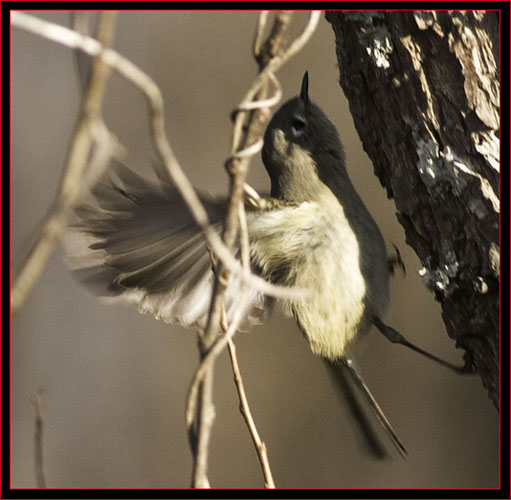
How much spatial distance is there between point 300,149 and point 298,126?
71mm

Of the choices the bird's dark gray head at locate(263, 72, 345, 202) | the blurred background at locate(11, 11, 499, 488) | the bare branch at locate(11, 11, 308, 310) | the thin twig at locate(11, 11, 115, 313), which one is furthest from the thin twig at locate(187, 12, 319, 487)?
the blurred background at locate(11, 11, 499, 488)

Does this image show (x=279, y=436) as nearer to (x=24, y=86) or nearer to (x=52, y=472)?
(x=52, y=472)

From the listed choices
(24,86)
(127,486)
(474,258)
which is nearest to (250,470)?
(127,486)

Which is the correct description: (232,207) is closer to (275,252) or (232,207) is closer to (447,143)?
(447,143)

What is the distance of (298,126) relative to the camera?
1.96m

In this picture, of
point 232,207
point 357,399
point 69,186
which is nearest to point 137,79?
point 69,186

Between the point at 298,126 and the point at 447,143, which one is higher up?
the point at 298,126

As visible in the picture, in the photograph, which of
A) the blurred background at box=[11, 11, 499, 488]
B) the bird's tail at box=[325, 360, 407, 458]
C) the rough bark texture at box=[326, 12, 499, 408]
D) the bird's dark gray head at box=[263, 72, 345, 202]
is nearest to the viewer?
the rough bark texture at box=[326, 12, 499, 408]

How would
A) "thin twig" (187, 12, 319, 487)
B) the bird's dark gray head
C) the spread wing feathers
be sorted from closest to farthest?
"thin twig" (187, 12, 319, 487)
the spread wing feathers
the bird's dark gray head

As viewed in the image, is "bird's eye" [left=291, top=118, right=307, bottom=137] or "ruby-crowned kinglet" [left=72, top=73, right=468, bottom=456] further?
"bird's eye" [left=291, top=118, right=307, bottom=137]

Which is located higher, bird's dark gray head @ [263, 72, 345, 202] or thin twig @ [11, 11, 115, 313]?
bird's dark gray head @ [263, 72, 345, 202]

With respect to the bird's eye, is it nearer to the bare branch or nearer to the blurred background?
the bare branch

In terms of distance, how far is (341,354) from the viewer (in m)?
1.90

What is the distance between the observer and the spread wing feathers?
65.1 inches
